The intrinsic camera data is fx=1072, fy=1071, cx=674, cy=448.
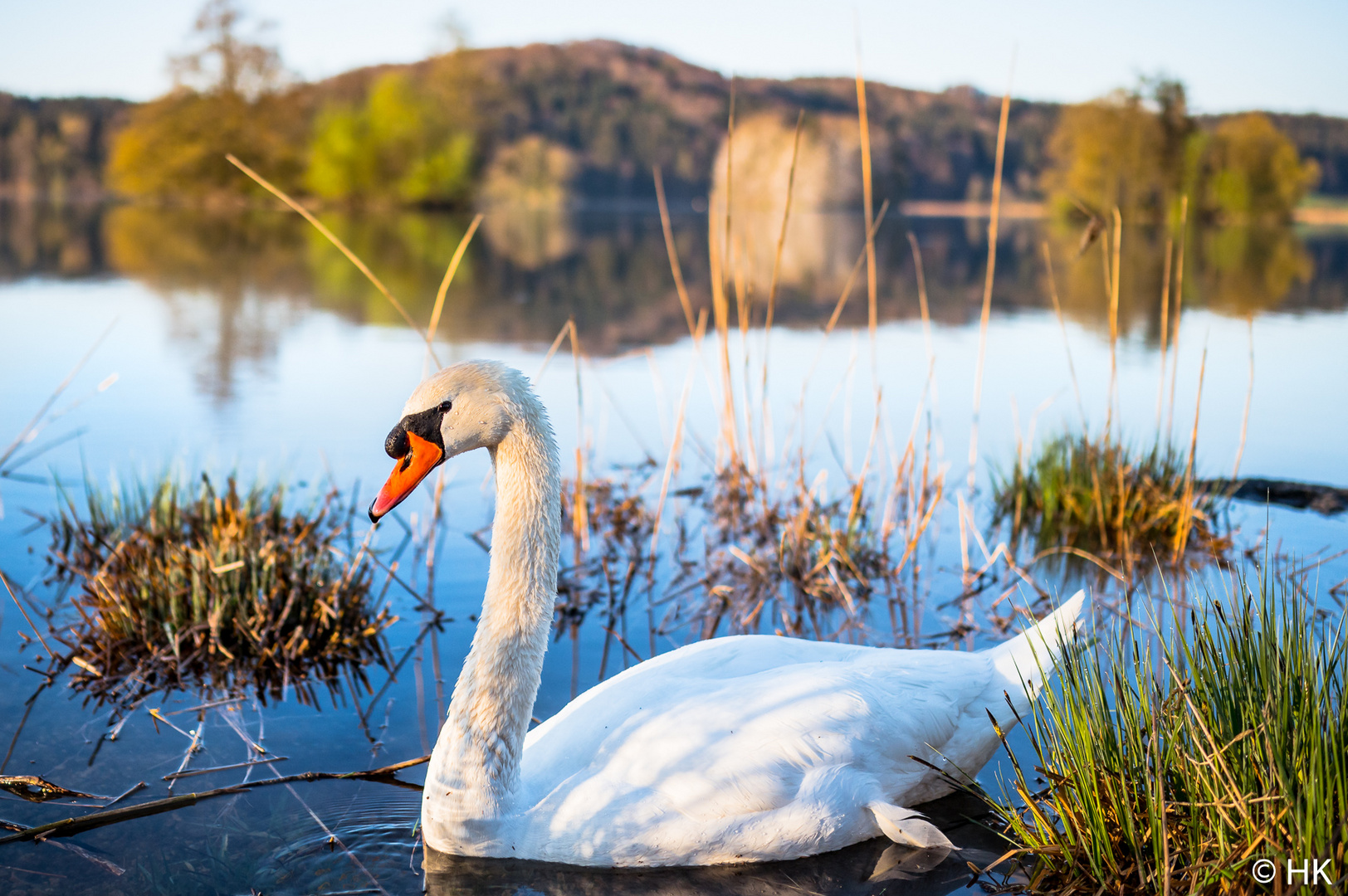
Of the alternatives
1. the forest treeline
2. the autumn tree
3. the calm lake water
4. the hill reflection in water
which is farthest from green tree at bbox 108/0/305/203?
the autumn tree

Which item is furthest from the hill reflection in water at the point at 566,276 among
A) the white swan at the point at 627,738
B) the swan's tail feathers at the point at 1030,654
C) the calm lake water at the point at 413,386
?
the white swan at the point at 627,738

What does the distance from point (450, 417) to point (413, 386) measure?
873cm

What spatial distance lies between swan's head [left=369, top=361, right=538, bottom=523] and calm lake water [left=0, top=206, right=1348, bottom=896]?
1.26 metres

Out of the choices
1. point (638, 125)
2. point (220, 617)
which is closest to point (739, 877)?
point (220, 617)

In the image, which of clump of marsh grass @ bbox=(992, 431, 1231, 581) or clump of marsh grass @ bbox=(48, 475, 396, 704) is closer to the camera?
clump of marsh grass @ bbox=(48, 475, 396, 704)

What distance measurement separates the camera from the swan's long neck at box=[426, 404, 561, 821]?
327 cm

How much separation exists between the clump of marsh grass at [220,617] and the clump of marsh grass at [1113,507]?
3.87 meters

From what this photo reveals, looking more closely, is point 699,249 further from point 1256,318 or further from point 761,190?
point 761,190

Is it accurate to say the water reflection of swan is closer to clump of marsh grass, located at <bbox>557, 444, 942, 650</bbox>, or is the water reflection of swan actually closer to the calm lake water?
the calm lake water

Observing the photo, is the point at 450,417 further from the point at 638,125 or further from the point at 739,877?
the point at 638,125

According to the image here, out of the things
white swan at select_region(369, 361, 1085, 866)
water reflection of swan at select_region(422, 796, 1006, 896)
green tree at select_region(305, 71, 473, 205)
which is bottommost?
water reflection of swan at select_region(422, 796, 1006, 896)

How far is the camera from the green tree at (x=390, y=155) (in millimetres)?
68062

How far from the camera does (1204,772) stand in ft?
9.34

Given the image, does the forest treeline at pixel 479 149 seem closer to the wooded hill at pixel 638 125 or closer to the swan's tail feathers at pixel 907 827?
the wooded hill at pixel 638 125
